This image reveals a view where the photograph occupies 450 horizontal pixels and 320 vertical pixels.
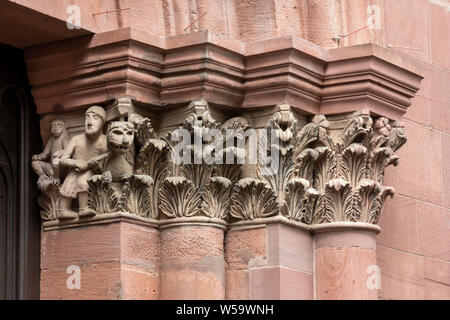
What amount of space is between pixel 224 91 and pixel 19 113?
3.21 feet

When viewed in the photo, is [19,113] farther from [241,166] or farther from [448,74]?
[448,74]

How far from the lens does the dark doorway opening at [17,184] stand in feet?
25.9

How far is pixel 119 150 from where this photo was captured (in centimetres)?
768

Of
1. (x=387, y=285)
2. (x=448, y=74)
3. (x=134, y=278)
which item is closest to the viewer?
(x=134, y=278)

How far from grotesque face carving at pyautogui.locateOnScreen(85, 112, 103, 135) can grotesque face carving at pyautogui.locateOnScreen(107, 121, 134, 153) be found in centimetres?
8

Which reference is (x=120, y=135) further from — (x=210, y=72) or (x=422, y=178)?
(x=422, y=178)

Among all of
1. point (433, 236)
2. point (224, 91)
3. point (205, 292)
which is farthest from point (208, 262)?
point (433, 236)

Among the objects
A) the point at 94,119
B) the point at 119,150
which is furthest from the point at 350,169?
the point at 94,119

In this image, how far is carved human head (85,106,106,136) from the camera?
25.3 ft

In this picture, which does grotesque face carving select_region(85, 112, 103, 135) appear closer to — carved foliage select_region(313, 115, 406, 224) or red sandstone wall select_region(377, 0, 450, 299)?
carved foliage select_region(313, 115, 406, 224)

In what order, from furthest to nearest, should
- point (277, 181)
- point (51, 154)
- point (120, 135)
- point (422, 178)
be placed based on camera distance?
point (422, 178) → point (51, 154) → point (277, 181) → point (120, 135)

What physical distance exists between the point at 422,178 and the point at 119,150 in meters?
1.82

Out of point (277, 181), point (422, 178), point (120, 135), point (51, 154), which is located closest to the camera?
point (120, 135)

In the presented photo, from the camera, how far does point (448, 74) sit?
9.12 meters
